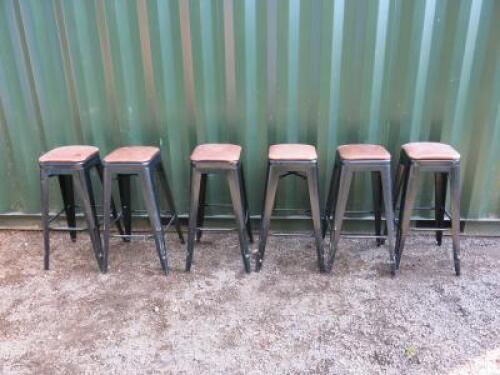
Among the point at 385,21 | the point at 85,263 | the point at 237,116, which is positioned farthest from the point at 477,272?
the point at 85,263

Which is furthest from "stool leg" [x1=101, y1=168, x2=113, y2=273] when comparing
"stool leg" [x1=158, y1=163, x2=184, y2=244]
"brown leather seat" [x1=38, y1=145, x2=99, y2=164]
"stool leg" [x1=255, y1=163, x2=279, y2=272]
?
"stool leg" [x1=255, y1=163, x2=279, y2=272]

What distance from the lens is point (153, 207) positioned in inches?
97.9

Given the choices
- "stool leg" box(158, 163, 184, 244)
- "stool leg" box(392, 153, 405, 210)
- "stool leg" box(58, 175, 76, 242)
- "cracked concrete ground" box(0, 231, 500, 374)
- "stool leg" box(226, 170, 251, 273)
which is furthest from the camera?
"stool leg" box(58, 175, 76, 242)

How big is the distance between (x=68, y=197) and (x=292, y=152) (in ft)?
5.19

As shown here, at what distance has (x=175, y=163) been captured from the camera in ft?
9.50

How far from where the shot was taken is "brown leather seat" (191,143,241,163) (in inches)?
94.1

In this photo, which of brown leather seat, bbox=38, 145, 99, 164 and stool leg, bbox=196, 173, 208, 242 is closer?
brown leather seat, bbox=38, 145, 99, 164

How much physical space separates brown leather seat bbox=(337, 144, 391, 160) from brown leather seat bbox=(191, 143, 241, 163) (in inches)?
24.5

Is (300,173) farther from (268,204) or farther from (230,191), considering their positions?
(230,191)

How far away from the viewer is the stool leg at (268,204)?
2422 mm

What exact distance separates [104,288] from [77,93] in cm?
130

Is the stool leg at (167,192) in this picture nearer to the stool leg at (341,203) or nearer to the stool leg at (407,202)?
the stool leg at (341,203)

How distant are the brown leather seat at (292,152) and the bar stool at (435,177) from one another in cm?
55

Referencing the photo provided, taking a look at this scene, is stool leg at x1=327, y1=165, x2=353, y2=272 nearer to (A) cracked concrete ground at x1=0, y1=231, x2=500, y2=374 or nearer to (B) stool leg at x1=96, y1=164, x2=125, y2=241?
(A) cracked concrete ground at x1=0, y1=231, x2=500, y2=374
